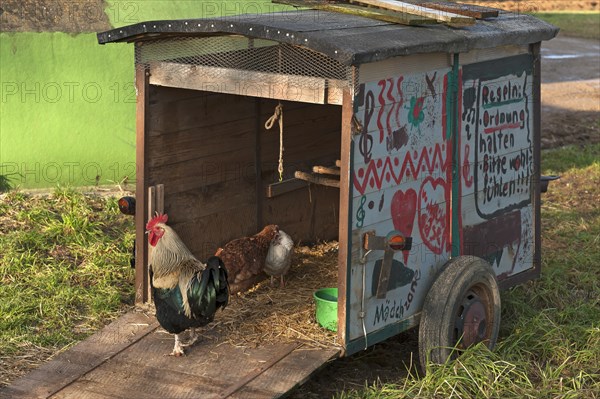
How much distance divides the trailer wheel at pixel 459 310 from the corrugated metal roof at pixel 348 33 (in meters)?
1.36

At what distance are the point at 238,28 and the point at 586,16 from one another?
2222 centimetres

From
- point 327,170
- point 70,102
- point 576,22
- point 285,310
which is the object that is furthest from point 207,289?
point 576,22

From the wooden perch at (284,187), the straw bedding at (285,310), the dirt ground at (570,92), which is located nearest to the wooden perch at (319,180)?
the wooden perch at (284,187)

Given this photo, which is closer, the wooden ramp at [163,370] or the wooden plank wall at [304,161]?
the wooden ramp at [163,370]

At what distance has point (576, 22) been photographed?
81.8 feet

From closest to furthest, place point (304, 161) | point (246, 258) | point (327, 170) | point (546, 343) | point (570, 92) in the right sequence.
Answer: point (546, 343), point (327, 170), point (246, 258), point (304, 161), point (570, 92)

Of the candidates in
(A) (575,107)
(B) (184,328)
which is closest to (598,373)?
(B) (184,328)

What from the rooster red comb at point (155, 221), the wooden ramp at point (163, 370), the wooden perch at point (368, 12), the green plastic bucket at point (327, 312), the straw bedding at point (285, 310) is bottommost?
the wooden ramp at point (163, 370)

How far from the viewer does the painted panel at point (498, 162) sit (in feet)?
21.5

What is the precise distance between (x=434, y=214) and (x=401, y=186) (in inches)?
16.1

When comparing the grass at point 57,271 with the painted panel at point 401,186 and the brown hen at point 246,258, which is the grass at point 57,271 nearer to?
the brown hen at point 246,258

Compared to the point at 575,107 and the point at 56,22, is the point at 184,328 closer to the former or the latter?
the point at 56,22

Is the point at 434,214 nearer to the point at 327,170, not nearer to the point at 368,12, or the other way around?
the point at 327,170

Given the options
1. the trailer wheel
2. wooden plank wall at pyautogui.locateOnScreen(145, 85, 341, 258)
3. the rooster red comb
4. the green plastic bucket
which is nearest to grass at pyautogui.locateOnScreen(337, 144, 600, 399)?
the trailer wheel
